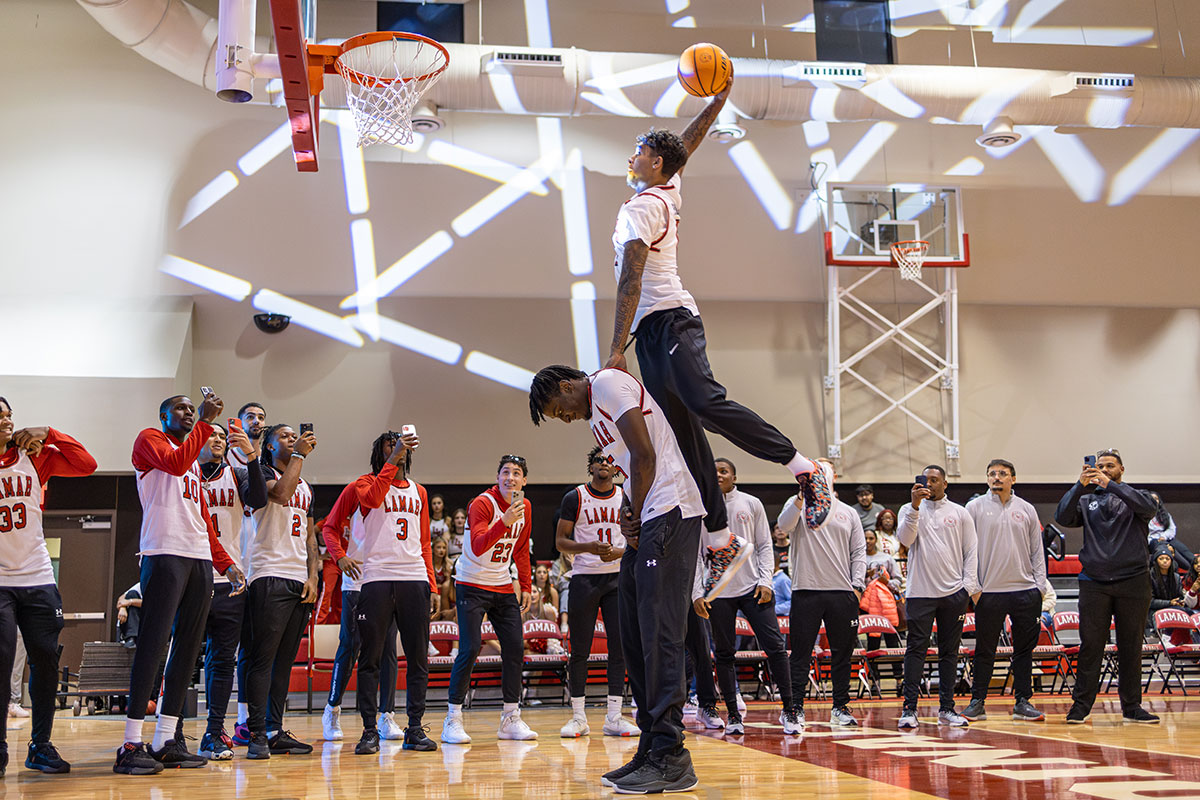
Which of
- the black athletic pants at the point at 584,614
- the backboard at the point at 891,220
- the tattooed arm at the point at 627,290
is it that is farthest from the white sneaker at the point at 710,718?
the backboard at the point at 891,220

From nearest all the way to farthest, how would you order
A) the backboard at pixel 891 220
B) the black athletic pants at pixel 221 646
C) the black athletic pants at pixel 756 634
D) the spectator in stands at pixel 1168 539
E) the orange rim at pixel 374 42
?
1. the black athletic pants at pixel 221 646
2. the orange rim at pixel 374 42
3. the black athletic pants at pixel 756 634
4. the spectator in stands at pixel 1168 539
5. the backboard at pixel 891 220

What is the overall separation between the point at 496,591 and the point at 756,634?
2025 millimetres

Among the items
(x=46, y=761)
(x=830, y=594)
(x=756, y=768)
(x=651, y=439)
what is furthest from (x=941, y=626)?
(x=46, y=761)

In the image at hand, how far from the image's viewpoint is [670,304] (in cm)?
448

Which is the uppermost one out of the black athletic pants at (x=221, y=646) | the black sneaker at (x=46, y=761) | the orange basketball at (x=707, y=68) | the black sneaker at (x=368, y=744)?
the orange basketball at (x=707, y=68)

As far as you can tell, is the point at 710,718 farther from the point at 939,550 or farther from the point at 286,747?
the point at 286,747

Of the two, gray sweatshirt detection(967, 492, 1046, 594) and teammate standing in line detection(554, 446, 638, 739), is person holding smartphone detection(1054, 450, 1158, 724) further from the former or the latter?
teammate standing in line detection(554, 446, 638, 739)

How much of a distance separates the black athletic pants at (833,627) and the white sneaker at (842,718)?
4 cm

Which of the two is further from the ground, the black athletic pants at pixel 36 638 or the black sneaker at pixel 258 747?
the black athletic pants at pixel 36 638

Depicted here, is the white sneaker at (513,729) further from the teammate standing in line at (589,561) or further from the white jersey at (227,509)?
the white jersey at (227,509)

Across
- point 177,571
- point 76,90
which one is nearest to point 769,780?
point 177,571

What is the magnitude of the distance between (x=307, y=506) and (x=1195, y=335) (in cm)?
1447

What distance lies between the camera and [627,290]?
14.3 feet

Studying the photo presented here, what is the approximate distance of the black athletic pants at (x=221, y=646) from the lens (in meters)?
6.02
